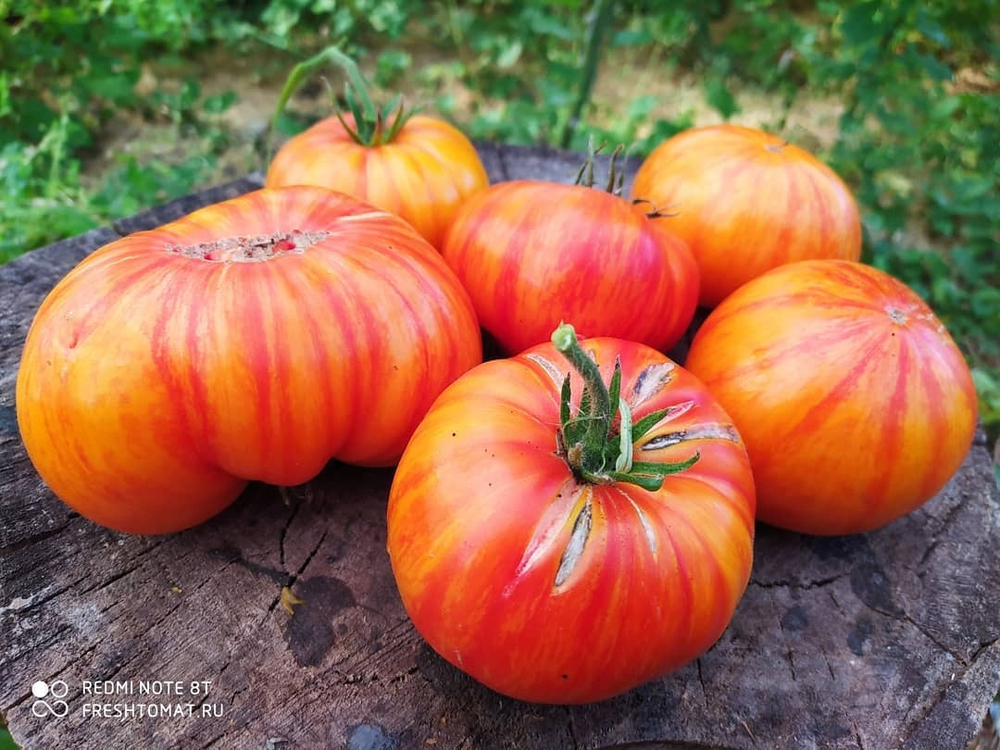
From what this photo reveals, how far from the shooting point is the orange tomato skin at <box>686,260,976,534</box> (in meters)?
1.17

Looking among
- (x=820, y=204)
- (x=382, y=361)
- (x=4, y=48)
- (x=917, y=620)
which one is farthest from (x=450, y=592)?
(x=4, y=48)

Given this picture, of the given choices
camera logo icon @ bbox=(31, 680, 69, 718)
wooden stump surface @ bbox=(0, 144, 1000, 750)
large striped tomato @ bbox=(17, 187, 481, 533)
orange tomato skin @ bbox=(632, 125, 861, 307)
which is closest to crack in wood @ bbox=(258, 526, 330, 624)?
wooden stump surface @ bbox=(0, 144, 1000, 750)

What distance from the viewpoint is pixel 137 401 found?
1024 mm

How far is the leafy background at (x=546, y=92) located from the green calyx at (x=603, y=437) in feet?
4.84

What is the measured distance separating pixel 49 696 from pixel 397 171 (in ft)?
3.77

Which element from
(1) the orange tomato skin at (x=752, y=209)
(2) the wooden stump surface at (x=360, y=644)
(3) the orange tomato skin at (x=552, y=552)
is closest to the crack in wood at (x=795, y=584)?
(2) the wooden stump surface at (x=360, y=644)

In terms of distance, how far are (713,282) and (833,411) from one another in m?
0.55

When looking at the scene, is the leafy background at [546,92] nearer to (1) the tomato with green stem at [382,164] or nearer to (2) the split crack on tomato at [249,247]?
(1) the tomato with green stem at [382,164]

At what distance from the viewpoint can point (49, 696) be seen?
1038 mm

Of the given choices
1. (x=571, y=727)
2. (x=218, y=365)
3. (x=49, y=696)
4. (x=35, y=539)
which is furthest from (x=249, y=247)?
(x=571, y=727)

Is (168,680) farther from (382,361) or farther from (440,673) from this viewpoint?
(382,361)

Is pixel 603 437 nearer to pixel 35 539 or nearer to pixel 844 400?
pixel 844 400

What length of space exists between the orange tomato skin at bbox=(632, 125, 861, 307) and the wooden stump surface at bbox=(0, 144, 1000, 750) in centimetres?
61

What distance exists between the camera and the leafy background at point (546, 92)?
2.49 m
